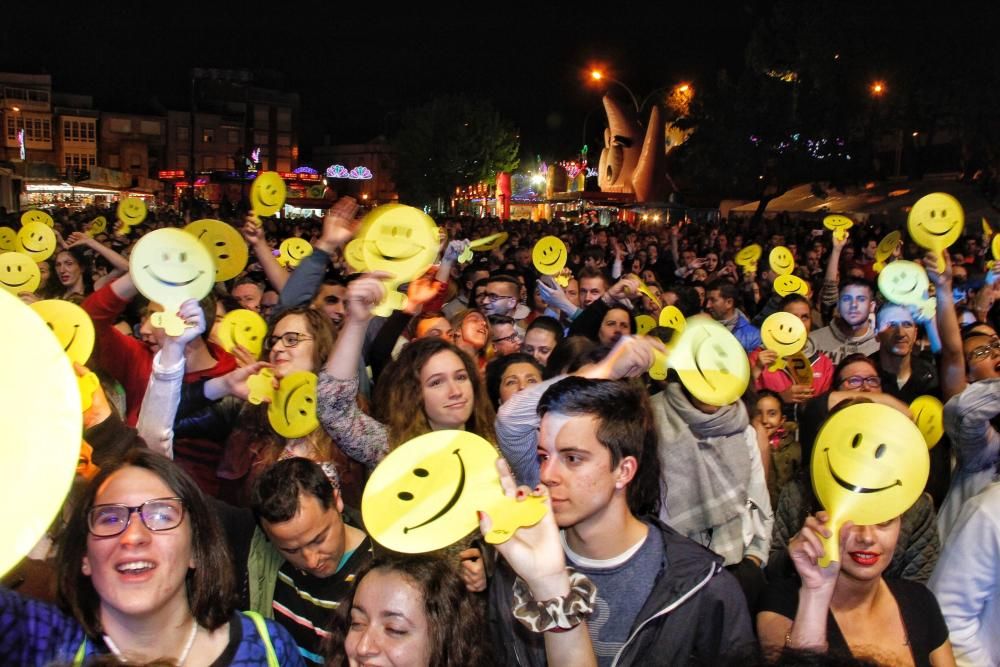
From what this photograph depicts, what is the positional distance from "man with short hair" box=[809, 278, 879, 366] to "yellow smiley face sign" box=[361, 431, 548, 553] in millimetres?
4714

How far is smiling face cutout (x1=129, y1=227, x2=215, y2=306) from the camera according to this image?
3.60 m

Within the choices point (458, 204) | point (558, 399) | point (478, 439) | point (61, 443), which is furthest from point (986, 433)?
point (458, 204)

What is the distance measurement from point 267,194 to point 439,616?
456 cm

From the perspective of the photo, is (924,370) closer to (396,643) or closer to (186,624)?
(396,643)

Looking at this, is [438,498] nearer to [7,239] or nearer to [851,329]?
[851,329]

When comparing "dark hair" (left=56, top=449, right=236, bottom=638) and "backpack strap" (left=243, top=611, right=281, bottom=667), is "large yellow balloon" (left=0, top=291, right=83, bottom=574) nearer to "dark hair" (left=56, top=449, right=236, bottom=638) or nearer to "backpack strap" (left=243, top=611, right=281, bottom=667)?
"dark hair" (left=56, top=449, right=236, bottom=638)

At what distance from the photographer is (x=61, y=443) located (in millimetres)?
1508

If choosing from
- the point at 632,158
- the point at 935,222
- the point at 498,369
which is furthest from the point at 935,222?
the point at 632,158

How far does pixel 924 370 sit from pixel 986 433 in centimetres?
217

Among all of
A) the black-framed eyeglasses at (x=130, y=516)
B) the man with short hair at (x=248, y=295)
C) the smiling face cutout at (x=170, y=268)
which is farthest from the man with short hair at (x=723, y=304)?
the black-framed eyeglasses at (x=130, y=516)

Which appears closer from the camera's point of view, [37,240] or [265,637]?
[265,637]

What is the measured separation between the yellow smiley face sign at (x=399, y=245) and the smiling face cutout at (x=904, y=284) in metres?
3.08

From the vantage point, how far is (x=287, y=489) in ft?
8.96

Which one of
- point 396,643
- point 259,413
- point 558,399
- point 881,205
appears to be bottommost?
point 396,643
